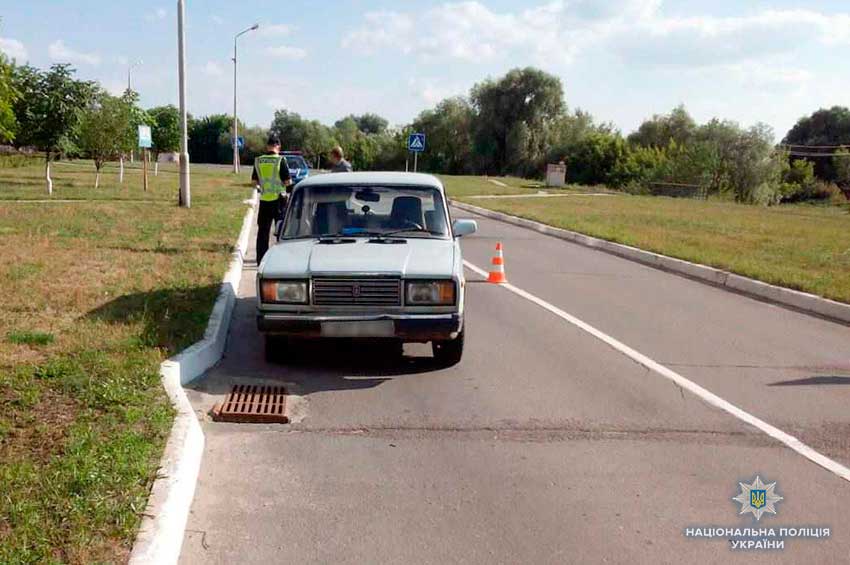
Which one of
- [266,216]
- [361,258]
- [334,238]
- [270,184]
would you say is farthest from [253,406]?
[270,184]

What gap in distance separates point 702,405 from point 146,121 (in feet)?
115

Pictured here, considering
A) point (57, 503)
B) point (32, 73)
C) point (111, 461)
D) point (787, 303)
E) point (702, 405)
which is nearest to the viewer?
point (57, 503)

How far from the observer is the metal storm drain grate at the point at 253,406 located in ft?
19.1

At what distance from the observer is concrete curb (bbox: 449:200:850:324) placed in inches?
434

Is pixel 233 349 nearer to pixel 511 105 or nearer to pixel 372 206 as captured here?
pixel 372 206

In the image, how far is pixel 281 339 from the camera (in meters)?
7.23

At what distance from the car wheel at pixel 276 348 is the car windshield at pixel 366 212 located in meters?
1.20

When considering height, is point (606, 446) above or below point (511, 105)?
below

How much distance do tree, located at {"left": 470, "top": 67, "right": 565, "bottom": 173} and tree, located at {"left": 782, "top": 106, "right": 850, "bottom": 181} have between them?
3145 centimetres

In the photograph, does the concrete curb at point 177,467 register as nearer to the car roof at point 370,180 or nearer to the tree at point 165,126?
the car roof at point 370,180

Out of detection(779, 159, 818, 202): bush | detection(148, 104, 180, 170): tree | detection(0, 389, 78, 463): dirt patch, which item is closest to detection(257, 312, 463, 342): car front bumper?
detection(0, 389, 78, 463): dirt patch

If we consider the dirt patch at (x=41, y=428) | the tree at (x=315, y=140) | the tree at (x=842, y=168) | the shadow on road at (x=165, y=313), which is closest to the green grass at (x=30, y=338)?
the shadow on road at (x=165, y=313)

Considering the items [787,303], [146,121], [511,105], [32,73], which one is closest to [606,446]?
[787,303]

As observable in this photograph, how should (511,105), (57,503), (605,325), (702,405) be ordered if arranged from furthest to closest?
(511,105) < (605,325) < (702,405) < (57,503)
